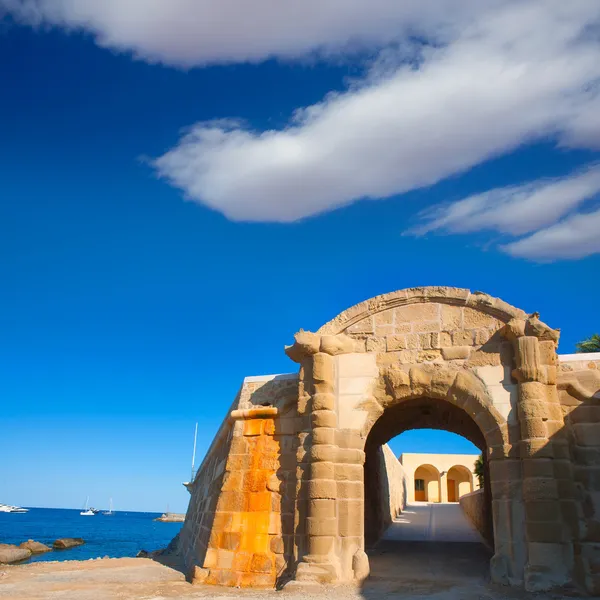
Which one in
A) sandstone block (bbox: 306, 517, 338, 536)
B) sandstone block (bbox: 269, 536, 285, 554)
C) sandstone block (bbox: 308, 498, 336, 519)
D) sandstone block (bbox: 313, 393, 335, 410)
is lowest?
sandstone block (bbox: 269, 536, 285, 554)

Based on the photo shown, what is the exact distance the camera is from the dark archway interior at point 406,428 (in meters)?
10.8

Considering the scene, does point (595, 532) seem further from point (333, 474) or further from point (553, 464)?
point (333, 474)

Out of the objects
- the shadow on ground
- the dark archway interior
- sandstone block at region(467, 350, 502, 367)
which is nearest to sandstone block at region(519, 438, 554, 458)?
sandstone block at region(467, 350, 502, 367)

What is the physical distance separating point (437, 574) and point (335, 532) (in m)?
1.65

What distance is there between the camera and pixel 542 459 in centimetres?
705

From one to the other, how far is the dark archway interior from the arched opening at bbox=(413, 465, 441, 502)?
24.1 metres

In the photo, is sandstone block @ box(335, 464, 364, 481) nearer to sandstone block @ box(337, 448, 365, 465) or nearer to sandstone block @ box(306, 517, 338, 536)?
sandstone block @ box(337, 448, 365, 465)

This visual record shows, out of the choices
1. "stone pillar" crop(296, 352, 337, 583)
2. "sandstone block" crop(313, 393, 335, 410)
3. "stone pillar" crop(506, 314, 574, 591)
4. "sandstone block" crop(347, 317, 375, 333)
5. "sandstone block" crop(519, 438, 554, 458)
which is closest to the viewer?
"stone pillar" crop(506, 314, 574, 591)

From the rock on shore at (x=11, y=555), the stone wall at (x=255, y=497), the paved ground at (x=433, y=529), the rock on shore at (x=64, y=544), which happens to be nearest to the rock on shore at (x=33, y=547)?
the rock on shore at (x=11, y=555)

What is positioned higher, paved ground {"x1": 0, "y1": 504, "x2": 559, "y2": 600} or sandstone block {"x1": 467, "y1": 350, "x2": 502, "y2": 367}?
sandstone block {"x1": 467, "y1": 350, "x2": 502, "y2": 367}

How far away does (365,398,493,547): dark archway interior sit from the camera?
10.8 m

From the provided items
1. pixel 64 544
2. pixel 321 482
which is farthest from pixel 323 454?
pixel 64 544

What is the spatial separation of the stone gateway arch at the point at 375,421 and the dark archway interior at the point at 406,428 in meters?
2.20

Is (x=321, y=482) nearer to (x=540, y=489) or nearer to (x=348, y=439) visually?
(x=348, y=439)
